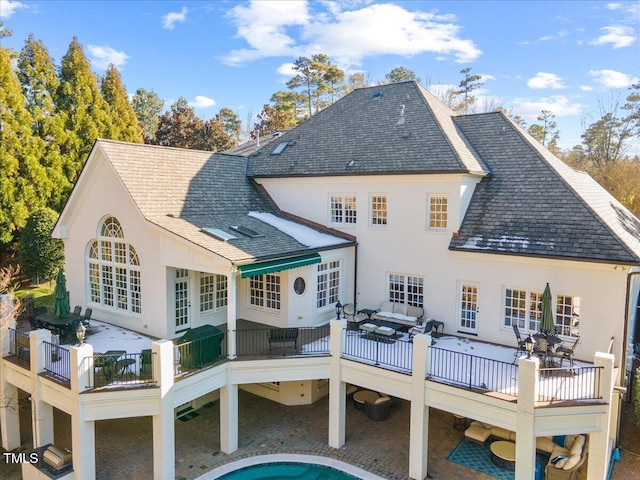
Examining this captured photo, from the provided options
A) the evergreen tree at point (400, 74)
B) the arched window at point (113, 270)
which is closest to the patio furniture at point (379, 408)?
the arched window at point (113, 270)

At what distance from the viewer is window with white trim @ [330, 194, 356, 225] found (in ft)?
72.6

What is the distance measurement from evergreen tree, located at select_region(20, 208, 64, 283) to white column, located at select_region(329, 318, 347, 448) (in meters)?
26.8

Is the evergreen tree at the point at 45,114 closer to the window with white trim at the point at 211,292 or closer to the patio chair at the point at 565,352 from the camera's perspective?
the window with white trim at the point at 211,292

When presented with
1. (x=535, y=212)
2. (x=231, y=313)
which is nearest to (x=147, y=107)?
(x=231, y=313)

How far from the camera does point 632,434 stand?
17.0m

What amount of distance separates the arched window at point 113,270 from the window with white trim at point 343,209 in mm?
9990

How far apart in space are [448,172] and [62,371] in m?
16.9

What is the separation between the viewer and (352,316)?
20828 millimetres

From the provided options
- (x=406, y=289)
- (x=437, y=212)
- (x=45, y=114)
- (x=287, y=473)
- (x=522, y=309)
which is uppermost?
(x=45, y=114)

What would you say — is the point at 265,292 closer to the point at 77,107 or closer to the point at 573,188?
the point at 573,188

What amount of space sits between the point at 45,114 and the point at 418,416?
3806cm

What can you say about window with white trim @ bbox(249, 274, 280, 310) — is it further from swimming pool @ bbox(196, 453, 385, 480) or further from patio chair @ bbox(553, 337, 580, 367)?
patio chair @ bbox(553, 337, 580, 367)

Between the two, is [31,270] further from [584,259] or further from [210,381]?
[584,259]

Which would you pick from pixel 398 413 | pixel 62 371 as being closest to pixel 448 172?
pixel 398 413
